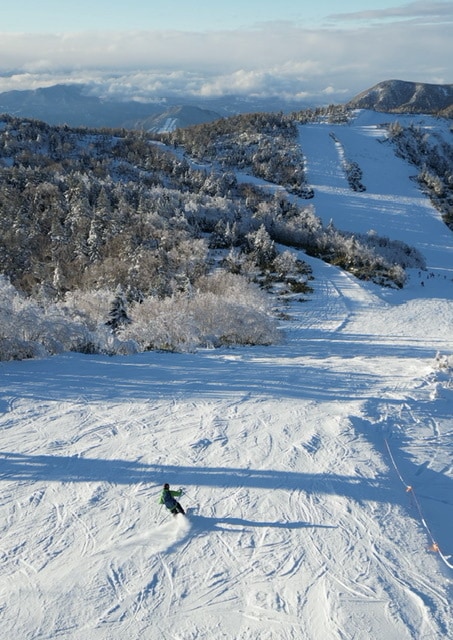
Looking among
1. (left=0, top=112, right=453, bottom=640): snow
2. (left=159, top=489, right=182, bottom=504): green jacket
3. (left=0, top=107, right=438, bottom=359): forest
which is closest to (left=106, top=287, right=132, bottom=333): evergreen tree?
(left=0, top=107, right=438, bottom=359): forest

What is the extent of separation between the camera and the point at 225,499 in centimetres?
935

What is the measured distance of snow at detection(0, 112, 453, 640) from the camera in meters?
6.92

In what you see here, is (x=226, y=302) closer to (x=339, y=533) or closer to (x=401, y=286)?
(x=339, y=533)

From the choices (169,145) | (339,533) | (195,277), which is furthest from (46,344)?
(169,145)

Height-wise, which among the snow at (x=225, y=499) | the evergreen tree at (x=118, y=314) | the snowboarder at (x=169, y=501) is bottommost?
the evergreen tree at (x=118, y=314)

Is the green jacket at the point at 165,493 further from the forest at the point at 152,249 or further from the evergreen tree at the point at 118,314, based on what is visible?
the evergreen tree at the point at 118,314

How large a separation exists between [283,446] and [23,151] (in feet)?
268

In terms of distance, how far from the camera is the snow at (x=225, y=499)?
6922mm

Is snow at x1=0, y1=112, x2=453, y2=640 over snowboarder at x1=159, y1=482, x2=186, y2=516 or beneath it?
beneath

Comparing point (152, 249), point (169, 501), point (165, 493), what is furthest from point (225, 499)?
point (152, 249)

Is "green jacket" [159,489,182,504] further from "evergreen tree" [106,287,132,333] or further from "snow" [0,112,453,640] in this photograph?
"evergreen tree" [106,287,132,333]

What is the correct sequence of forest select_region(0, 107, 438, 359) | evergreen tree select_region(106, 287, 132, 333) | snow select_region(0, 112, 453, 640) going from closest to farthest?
snow select_region(0, 112, 453, 640)
forest select_region(0, 107, 438, 359)
evergreen tree select_region(106, 287, 132, 333)

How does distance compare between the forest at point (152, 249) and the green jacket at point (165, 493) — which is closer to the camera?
the green jacket at point (165, 493)

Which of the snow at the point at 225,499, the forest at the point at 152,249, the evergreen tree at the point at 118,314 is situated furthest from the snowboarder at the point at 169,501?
the evergreen tree at the point at 118,314
